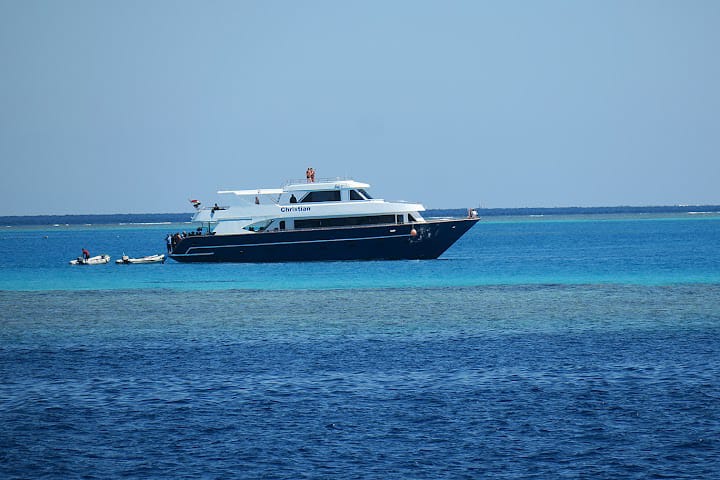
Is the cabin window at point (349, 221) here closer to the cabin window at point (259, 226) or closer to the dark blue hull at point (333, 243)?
the dark blue hull at point (333, 243)

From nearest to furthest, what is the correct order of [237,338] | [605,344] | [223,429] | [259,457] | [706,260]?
[259,457]
[223,429]
[605,344]
[237,338]
[706,260]

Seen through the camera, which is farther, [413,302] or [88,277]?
[88,277]

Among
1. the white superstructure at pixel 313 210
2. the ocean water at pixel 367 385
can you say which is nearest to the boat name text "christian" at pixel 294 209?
the white superstructure at pixel 313 210

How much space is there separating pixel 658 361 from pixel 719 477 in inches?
380

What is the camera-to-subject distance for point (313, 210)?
62750 mm

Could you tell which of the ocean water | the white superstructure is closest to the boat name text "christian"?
the white superstructure

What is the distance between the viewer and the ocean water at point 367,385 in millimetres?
16781

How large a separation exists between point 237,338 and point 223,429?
494 inches

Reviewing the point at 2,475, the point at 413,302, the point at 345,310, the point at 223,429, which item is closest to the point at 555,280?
the point at 413,302

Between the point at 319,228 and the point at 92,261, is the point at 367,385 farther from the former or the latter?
the point at 92,261

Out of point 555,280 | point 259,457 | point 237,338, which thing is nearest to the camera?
point 259,457

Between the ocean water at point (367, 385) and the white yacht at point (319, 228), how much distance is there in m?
17.0

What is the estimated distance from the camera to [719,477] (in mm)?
15422

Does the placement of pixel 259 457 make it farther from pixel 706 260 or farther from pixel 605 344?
pixel 706 260
